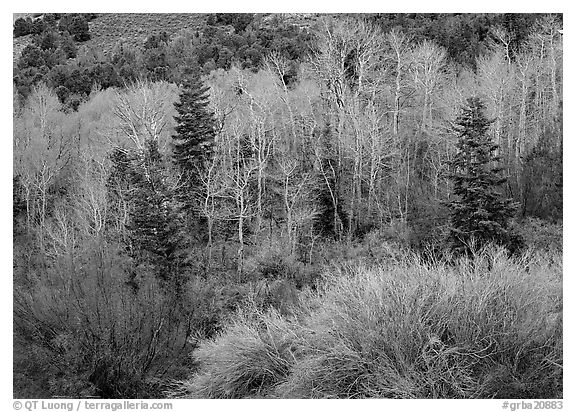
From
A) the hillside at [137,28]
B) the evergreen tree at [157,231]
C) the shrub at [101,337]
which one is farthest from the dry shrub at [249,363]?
the hillside at [137,28]

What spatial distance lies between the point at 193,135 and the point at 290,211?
736cm

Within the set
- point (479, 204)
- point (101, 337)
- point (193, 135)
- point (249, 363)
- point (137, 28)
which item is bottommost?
point (101, 337)

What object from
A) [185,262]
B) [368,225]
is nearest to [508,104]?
[368,225]

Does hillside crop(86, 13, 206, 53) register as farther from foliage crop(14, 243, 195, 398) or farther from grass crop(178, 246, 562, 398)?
grass crop(178, 246, 562, 398)

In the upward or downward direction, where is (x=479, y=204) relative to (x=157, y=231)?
upward

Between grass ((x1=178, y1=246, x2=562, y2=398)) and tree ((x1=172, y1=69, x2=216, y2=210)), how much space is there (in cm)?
1931

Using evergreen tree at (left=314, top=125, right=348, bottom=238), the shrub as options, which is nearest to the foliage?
the shrub

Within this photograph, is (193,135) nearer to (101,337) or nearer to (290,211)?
(290,211)

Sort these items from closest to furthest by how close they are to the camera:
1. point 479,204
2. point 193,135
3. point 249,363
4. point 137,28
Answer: point 249,363, point 479,204, point 193,135, point 137,28

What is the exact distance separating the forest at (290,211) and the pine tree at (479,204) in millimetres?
119

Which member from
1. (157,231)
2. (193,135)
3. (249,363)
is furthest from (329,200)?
(249,363)

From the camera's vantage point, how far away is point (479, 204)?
23.0 metres

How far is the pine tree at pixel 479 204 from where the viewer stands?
22.3 metres

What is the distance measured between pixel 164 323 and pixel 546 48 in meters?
29.2
